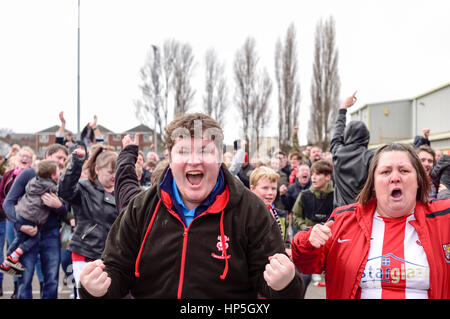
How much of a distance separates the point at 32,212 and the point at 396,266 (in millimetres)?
3959

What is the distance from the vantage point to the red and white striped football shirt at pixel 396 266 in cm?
206

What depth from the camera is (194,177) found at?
1.93 metres

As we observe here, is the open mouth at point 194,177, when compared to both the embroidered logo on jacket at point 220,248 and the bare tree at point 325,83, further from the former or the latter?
the bare tree at point 325,83

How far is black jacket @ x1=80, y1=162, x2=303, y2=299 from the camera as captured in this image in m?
1.77

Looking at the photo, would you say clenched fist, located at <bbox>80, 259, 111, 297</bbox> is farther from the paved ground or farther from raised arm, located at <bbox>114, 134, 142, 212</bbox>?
the paved ground

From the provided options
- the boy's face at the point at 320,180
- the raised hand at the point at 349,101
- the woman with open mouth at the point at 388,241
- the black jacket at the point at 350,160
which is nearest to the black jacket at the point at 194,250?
the woman with open mouth at the point at 388,241

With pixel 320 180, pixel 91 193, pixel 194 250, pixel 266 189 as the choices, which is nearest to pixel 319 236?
pixel 194 250

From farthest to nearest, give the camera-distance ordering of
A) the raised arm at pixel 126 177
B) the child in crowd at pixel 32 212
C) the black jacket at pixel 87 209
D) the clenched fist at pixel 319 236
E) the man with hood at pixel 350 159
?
the child in crowd at pixel 32 212 → the man with hood at pixel 350 159 → the black jacket at pixel 87 209 → the raised arm at pixel 126 177 → the clenched fist at pixel 319 236

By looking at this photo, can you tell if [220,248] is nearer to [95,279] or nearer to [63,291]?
[95,279]

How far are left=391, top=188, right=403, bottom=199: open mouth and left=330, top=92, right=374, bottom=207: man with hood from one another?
1.26 m

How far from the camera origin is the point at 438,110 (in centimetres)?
2077

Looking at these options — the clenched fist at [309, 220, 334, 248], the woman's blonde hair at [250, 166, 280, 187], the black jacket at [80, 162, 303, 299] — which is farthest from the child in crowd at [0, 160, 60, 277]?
the clenched fist at [309, 220, 334, 248]

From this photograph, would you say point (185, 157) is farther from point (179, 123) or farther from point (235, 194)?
point (235, 194)
